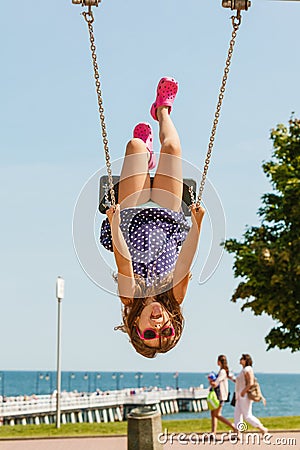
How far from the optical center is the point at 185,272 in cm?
509

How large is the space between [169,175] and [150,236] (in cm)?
45

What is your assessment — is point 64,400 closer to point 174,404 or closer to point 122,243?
point 174,404

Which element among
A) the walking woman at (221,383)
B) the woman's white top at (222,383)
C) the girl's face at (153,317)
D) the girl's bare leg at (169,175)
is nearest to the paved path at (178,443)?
the walking woman at (221,383)

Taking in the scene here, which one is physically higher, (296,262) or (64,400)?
(296,262)

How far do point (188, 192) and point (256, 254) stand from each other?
35.7ft

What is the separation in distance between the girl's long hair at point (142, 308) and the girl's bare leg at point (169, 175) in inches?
21.6

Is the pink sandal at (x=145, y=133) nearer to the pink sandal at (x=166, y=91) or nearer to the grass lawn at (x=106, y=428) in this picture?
the pink sandal at (x=166, y=91)

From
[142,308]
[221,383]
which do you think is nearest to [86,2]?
[142,308]

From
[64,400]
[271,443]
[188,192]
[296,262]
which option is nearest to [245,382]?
[271,443]

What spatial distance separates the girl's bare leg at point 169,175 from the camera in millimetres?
5324

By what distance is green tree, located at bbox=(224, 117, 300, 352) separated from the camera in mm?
15973

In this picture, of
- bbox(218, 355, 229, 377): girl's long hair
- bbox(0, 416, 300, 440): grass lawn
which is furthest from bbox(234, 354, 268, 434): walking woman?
bbox(0, 416, 300, 440): grass lawn

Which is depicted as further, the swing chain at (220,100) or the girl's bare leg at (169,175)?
the girl's bare leg at (169,175)

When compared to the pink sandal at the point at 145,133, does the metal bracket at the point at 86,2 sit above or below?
above
